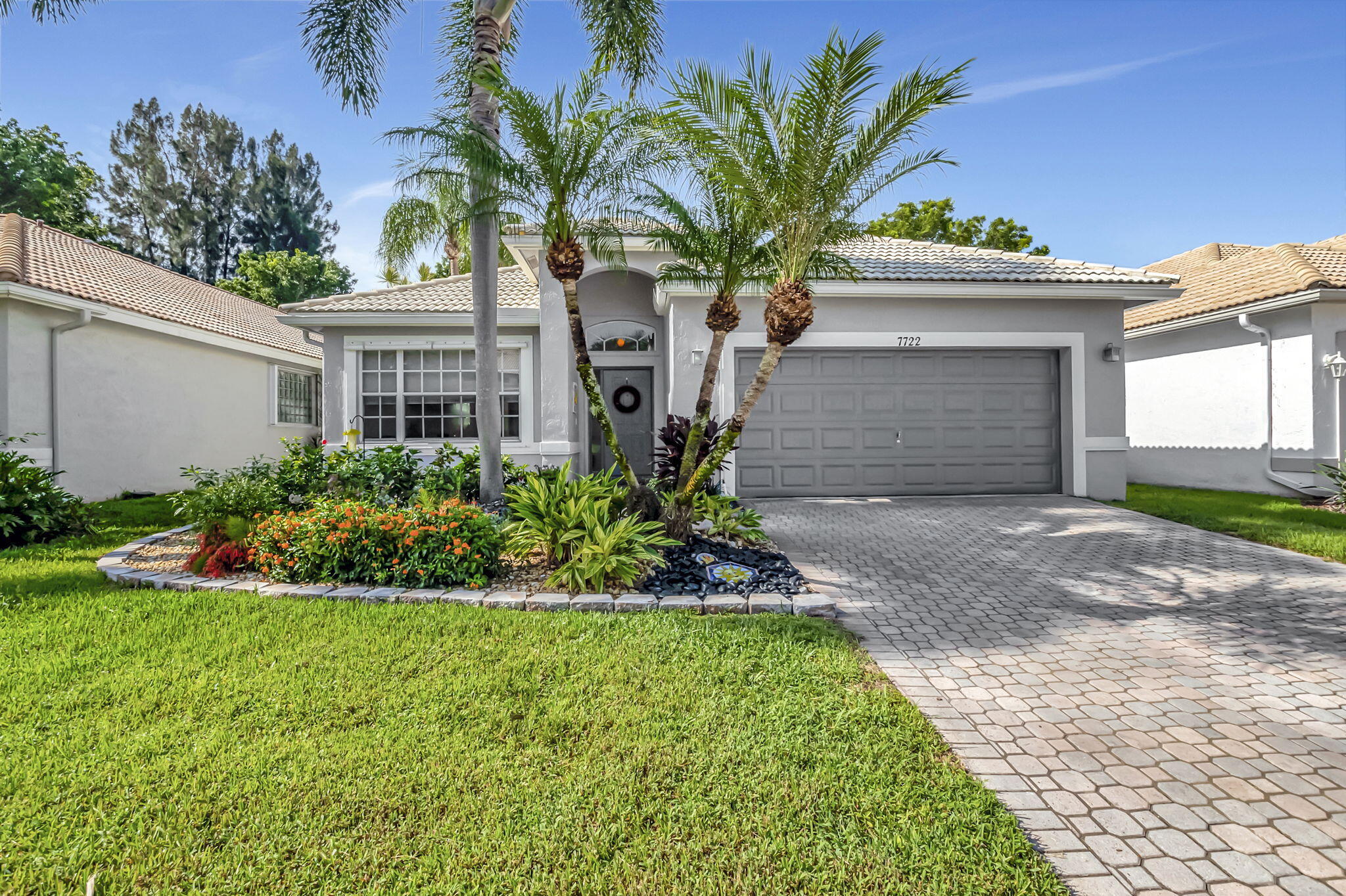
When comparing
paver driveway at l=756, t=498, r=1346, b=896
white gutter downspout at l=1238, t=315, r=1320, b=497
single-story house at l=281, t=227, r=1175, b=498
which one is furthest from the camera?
white gutter downspout at l=1238, t=315, r=1320, b=497

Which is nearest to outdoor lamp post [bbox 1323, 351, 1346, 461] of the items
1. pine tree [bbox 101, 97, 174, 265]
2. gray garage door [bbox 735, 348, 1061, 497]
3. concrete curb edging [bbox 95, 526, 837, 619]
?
gray garage door [bbox 735, 348, 1061, 497]

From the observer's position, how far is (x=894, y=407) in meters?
10.8

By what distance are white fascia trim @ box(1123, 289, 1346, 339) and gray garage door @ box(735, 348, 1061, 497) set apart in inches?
108

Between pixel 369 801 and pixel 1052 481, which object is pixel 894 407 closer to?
pixel 1052 481

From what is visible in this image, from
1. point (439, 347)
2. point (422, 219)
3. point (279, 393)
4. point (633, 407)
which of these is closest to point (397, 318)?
point (439, 347)

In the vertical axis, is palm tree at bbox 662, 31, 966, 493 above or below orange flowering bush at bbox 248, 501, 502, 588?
above

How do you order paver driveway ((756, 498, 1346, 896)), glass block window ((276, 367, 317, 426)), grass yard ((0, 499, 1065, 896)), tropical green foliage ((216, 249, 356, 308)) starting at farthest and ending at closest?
tropical green foliage ((216, 249, 356, 308)) < glass block window ((276, 367, 317, 426)) < paver driveway ((756, 498, 1346, 896)) < grass yard ((0, 499, 1065, 896))

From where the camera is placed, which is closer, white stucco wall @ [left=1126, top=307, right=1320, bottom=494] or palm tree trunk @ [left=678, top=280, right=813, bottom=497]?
palm tree trunk @ [left=678, top=280, right=813, bottom=497]

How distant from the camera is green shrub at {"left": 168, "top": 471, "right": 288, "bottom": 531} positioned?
6.08 meters

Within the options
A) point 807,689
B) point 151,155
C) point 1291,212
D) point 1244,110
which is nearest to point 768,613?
point 807,689

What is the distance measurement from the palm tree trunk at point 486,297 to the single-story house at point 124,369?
25.7 feet

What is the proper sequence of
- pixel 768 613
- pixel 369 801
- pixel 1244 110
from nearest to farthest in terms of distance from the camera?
pixel 369 801
pixel 768 613
pixel 1244 110

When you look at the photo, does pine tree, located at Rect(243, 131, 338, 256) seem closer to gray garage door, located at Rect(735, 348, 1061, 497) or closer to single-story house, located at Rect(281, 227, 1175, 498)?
single-story house, located at Rect(281, 227, 1175, 498)

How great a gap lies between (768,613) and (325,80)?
8950mm
